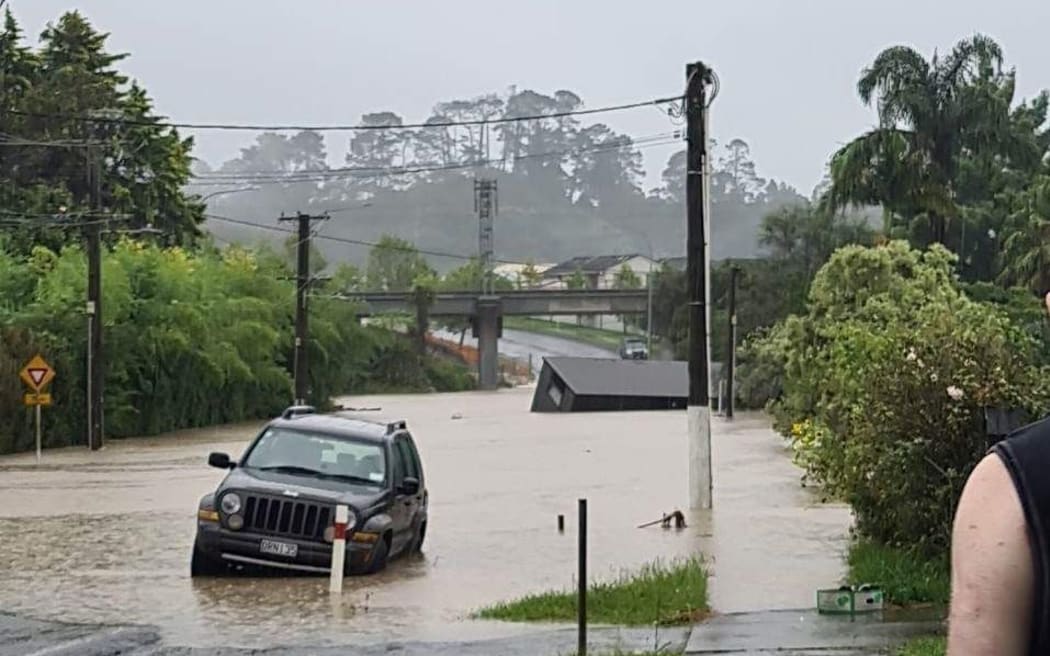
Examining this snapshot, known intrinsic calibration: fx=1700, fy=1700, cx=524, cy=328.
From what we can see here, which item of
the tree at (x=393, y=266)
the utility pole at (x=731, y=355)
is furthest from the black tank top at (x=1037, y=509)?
the tree at (x=393, y=266)

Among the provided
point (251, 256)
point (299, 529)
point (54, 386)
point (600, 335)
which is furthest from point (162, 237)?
point (600, 335)

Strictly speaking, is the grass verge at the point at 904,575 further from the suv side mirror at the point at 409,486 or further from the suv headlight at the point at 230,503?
the suv headlight at the point at 230,503

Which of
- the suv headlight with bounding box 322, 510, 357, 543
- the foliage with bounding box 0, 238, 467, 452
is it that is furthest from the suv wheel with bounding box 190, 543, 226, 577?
the foliage with bounding box 0, 238, 467, 452

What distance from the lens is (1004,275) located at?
5066 cm

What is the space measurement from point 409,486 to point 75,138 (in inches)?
1965

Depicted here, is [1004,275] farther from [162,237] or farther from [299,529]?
[299,529]

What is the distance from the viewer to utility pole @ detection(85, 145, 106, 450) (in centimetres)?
4459

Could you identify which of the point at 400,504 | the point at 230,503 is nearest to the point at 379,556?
the point at 400,504

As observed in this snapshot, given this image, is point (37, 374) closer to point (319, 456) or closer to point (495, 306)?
point (319, 456)

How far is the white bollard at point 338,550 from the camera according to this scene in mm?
15844

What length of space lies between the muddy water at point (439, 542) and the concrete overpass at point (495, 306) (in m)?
59.1

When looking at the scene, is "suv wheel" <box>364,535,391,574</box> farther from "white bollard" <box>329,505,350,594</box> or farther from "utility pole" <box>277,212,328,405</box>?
"utility pole" <box>277,212,328,405</box>

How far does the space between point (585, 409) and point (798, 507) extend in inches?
1879

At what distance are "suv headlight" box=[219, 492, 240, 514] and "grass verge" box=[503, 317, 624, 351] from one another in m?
134
